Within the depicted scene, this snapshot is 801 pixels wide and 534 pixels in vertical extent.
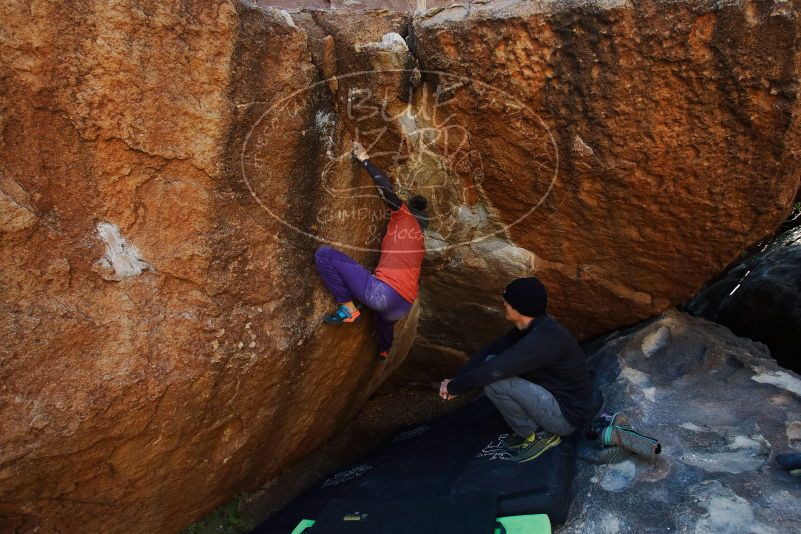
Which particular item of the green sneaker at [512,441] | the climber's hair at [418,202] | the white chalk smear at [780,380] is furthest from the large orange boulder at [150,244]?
the white chalk smear at [780,380]

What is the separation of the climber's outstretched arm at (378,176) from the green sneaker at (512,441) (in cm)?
129

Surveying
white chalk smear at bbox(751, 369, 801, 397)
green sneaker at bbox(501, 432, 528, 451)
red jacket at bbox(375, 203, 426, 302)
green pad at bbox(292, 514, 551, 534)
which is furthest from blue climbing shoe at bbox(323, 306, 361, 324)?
white chalk smear at bbox(751, 369, 801, 397)

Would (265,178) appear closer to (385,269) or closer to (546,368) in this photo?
(385,269)

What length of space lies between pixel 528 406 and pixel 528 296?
516 mm

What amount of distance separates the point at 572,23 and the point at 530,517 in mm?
1917

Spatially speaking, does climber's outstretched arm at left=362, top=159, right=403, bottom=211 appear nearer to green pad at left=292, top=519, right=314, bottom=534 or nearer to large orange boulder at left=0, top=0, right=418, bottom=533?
large orange boulder at left=0, top=0, right=418, bottom=533

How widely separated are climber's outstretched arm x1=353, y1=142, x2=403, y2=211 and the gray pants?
1032mm

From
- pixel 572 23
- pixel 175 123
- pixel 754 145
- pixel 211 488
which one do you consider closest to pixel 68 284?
pixel 175 123

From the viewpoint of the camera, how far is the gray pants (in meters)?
2.65

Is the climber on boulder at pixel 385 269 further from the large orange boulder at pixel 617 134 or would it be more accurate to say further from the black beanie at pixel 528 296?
the black beanie at pixel 528 296

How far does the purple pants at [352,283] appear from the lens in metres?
2.67

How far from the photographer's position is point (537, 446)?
8.71ft

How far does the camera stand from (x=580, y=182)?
2.69 metres

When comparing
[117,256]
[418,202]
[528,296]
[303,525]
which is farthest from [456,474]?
[117,256]
